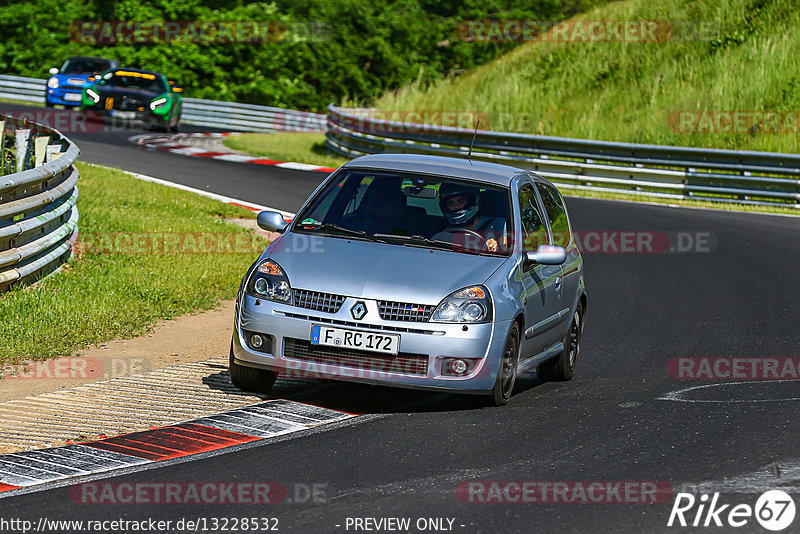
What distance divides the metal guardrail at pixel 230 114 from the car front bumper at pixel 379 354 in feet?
110

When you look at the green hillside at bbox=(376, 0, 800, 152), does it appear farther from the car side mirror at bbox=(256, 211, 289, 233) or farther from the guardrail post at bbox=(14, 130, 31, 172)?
the car side mirror at bbox=(256, 211, 289, 233)

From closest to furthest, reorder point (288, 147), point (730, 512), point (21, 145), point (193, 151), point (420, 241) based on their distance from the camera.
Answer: point (730, 512), point (420, 241), point (21, 145), point (193, 151), point (288, 147)

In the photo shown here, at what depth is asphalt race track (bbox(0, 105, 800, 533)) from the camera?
5559 mm

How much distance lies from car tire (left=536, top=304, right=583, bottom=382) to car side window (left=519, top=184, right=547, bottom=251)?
0.85 metres

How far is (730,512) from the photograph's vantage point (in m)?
5.66

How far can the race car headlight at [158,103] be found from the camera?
30.5m

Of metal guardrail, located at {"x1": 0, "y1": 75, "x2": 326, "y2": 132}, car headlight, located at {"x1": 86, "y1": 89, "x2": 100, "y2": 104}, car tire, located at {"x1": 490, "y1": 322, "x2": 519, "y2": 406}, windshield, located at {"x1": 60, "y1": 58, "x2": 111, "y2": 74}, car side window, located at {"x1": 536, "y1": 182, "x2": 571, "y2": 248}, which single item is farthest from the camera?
metal guardrail, located at {"x1": 0, "y1": 75, "x2": 326, "y2": 132}

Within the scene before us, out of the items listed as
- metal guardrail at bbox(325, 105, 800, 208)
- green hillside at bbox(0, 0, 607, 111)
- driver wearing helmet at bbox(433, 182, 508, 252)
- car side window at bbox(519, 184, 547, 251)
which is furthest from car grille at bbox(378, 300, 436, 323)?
green hillside at bbox(0, 0, 607, 111)

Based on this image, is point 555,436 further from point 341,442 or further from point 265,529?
point 265,529

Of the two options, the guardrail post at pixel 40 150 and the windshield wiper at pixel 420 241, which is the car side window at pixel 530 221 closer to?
the windshield wiper at pixel 420 241

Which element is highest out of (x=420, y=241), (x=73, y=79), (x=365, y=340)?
(x=420, y=241)

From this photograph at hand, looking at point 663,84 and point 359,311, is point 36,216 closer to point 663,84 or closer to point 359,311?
point 359,311

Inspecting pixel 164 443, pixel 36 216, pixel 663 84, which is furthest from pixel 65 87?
pixel 164 443

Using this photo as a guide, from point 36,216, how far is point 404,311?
502cm
